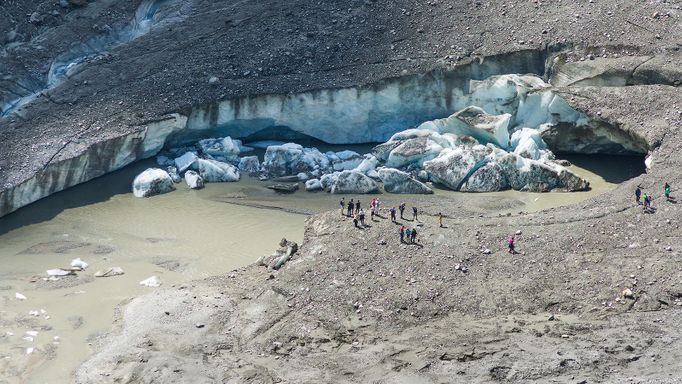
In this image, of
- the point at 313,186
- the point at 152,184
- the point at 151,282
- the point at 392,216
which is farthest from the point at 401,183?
the point at 151,282

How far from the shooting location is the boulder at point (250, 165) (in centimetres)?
4028

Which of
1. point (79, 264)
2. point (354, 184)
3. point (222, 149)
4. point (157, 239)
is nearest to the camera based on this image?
point (79, 264)

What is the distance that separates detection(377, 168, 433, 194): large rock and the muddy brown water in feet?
2.06

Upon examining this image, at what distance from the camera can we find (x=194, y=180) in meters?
39.1

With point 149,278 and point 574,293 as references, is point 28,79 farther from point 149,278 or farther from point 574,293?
point 574,293

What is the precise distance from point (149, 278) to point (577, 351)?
43.4 ft

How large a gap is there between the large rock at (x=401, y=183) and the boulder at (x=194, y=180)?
6779 mm

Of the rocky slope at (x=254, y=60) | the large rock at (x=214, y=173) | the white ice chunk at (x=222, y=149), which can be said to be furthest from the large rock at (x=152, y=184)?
the white ice chunk at (x=222, y=149)

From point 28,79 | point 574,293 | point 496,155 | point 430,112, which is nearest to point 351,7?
point 430,112

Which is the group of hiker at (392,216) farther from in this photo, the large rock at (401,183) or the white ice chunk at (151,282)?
the white ice chunk at (151,282)

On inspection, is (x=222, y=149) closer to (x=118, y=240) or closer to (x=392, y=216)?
(x=118, y=240)

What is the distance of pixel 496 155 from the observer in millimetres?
38406

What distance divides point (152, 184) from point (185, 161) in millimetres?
2199

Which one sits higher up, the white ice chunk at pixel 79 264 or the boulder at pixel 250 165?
the boulder at pixel 250 165
